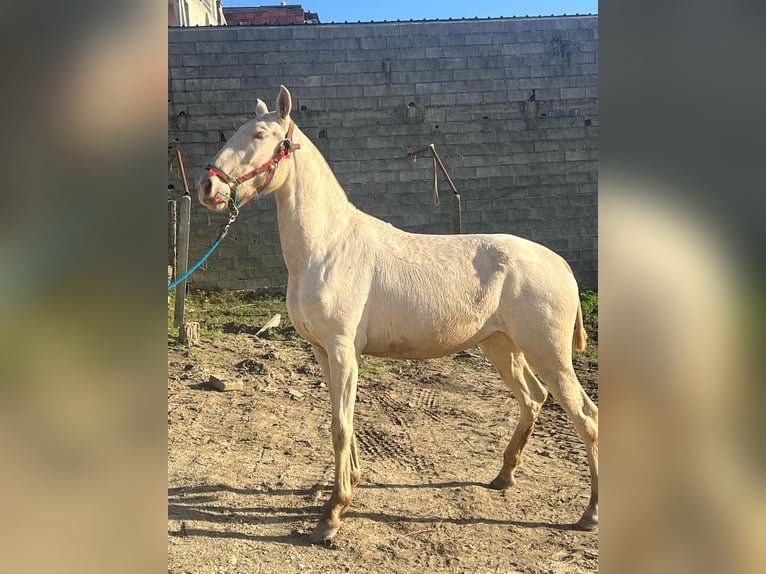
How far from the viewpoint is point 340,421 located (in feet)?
9.79

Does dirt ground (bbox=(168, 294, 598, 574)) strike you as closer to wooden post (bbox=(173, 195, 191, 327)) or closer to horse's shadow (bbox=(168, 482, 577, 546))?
horse's shadow (bbox=(168, 482, 577, 546))

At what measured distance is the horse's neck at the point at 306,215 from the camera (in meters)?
3.07

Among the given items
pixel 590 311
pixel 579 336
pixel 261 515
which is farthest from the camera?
pixel 590 311

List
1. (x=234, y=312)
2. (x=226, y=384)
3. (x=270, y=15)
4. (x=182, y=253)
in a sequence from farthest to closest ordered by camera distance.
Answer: (x=270, y=15), (x=234, y=312), (x=182, y=253), (x=226, y=384)

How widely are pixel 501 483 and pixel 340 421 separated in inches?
47.9

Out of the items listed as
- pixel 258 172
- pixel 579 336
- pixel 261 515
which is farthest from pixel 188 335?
pixel 579 336

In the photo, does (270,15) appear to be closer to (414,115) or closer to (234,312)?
(414,115)

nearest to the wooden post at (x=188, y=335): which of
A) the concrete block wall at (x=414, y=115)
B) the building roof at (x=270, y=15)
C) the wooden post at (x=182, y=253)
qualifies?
the wooden post at (x=182, y=253)

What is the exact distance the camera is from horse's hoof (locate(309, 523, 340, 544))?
2.95m

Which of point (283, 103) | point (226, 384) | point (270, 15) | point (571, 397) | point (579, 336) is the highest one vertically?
point (270, 15)

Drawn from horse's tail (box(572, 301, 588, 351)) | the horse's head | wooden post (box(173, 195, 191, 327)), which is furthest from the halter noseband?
wooden post (box(173, 195, 191, 327))

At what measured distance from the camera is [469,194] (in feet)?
31.9
